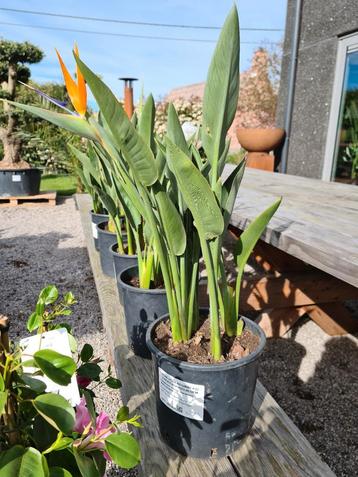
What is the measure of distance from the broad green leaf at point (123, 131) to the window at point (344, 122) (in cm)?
319

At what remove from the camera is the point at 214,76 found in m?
0.51

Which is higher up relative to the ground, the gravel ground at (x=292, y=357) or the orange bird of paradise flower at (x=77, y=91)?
the orange bird of paradise flower at (x=77, y=91)

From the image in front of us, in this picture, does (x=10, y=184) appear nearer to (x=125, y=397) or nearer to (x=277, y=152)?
(x=277, y=152)

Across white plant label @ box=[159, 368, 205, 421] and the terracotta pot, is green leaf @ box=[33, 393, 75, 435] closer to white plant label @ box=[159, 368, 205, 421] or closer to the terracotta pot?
white plant label @ box=[159, 368, 205, 421]

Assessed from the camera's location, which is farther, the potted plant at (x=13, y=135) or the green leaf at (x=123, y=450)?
the potted plant at (x=13, y=135)

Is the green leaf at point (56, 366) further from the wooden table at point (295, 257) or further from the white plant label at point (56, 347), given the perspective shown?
the wooden table at point (295, 257)

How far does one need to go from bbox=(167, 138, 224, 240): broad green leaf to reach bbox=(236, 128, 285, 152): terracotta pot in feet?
11.3

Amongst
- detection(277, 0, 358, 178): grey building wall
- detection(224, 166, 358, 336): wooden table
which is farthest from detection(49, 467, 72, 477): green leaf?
detection(277, 0, 358, 178): grey building wall

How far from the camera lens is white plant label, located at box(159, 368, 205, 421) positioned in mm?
580

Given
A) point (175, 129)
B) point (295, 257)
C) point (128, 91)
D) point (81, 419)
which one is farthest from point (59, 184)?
point (81, 419)

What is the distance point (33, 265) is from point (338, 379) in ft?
7.07

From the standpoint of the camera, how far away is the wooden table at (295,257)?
0.97m

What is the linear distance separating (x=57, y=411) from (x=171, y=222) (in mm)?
306

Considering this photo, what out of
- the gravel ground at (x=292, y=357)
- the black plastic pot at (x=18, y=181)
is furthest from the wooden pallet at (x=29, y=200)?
the gravel ground at (x=292, y=357)
